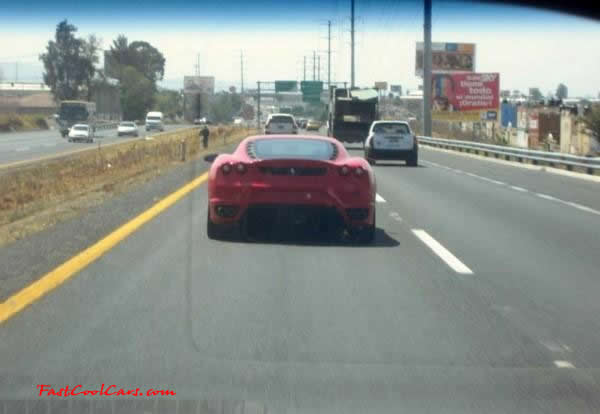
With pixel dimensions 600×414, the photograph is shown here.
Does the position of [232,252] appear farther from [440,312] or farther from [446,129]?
[446,129]

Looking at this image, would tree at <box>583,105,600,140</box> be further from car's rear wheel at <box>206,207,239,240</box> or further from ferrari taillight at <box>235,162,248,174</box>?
ferrari taillight at <box>235,162,248,174</box>

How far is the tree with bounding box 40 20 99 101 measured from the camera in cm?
10019

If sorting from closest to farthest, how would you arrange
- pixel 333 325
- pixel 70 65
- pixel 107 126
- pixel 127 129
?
pixel 333 325, pixel 127 129, pixel 107 126, pixel 70 65

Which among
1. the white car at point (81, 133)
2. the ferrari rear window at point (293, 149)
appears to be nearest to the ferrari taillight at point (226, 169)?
the ferrari rear window at point (293, 149)

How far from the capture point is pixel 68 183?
29.8 m

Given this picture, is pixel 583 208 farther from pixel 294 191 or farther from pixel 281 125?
pixel 281 125

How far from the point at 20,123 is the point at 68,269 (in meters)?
98.8

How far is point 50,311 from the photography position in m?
9.13

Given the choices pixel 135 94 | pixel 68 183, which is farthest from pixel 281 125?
pixel 135 94

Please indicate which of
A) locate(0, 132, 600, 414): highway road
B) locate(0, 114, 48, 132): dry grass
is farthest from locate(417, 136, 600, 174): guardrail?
locate(0, 114, 48, 132): dry grass

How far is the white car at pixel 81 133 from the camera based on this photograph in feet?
219

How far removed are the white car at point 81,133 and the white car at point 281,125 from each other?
1428 cm

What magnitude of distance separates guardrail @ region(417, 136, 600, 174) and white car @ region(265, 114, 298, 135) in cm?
808

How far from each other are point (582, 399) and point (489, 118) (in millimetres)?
81883
